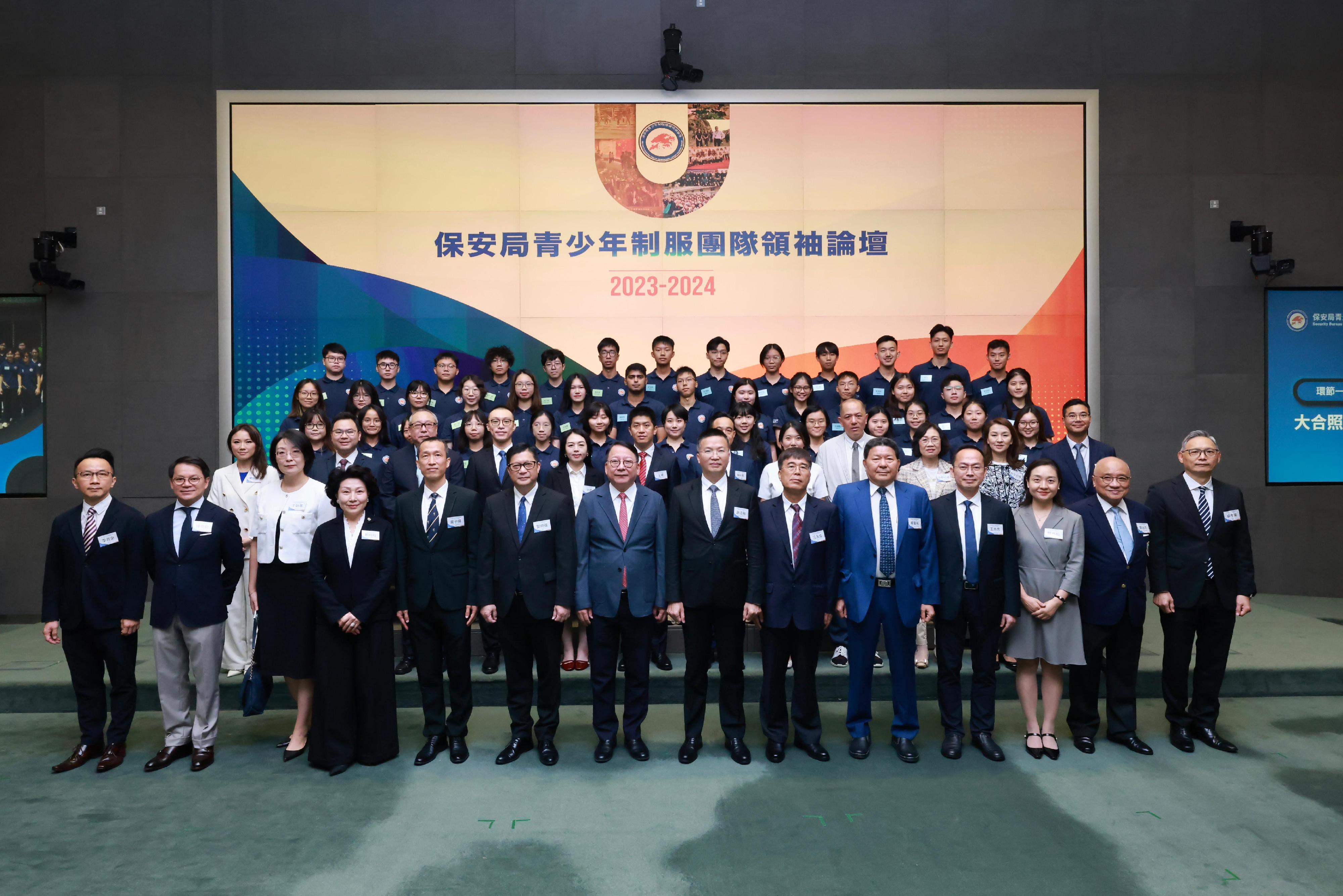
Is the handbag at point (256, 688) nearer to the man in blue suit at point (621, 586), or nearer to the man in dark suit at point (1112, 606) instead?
the man in blue suit at point (621, 586)

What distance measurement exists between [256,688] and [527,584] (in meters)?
1.63

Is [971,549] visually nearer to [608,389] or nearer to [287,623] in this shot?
[608,389]

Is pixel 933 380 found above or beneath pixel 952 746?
above

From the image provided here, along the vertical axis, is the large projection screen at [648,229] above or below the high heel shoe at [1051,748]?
above

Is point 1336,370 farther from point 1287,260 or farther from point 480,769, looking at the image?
point 480,769

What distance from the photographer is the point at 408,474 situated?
508 cm

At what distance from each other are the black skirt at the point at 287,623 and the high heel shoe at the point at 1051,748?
386 cm

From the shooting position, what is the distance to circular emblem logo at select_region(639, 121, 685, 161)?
7695mm

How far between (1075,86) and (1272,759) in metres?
6.41

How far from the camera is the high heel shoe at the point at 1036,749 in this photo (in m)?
4.10

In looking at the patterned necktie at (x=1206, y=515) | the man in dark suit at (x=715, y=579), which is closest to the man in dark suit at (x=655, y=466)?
the man in dark suit at (x=715, y=579)

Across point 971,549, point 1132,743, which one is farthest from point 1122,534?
point 1132,743

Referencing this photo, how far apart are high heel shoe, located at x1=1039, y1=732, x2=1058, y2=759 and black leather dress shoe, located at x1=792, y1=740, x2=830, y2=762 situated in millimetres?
1127

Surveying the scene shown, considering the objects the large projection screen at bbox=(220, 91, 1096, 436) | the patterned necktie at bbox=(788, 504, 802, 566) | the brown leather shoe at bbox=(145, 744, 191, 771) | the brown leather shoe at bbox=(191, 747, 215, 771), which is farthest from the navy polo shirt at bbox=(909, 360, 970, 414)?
the brown leather shoe at bbox=(145, 744, 191, 771)
